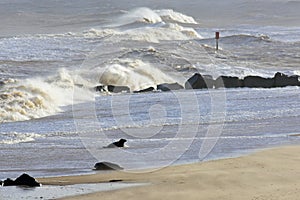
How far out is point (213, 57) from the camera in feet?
89.6

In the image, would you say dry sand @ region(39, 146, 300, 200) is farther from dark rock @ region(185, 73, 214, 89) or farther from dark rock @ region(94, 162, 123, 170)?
dark rock @ region(185, 73, 214, 89)

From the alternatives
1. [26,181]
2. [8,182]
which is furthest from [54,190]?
[8,182]

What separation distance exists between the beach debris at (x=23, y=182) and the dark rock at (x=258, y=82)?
10527 mm

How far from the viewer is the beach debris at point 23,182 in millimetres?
7398

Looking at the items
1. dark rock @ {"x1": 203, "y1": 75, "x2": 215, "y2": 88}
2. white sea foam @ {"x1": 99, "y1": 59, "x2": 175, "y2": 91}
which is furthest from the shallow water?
white sea foam @ {"x1": 99, "y1": 59, "x2": 175, "y2": 91}

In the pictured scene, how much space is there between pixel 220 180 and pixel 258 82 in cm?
1011

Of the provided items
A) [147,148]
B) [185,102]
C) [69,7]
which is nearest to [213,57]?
[185,102]

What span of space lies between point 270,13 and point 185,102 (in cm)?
5611

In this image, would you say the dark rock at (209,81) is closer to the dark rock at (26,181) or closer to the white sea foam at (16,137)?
the white sea foam at (16,137)

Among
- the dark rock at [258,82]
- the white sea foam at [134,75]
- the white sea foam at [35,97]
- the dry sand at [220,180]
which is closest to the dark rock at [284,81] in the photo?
the dark rock at [258,82]

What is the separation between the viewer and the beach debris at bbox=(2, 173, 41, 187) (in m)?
7.40

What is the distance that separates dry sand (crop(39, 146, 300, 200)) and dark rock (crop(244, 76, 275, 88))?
853 centimetres

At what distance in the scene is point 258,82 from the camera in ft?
57.3

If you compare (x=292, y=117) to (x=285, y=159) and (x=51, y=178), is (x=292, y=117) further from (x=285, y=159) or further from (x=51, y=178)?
(x=51, y=178)
